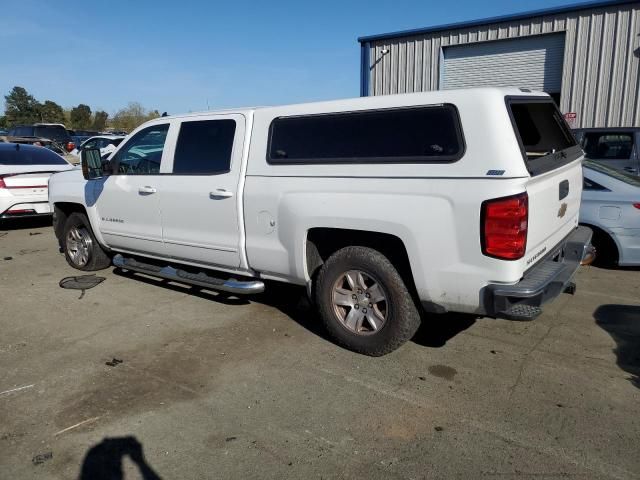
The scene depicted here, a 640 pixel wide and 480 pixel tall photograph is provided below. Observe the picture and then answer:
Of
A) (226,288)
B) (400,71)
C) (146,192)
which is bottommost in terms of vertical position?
(226,288)

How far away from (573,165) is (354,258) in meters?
2.05

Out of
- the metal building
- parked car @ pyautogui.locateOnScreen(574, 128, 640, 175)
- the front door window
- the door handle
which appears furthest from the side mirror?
the metal building

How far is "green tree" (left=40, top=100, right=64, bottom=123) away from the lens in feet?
250

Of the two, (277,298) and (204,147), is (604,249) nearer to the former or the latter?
(277,298)

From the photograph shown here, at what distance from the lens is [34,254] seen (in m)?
7.99

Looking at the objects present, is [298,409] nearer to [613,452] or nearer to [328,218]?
[328,218]

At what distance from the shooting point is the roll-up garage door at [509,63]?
44.7 ft

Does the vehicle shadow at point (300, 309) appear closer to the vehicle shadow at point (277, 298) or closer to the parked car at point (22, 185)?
the vehicle shadow at point (277, 298)

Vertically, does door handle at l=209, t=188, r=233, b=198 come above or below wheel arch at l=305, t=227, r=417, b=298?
above

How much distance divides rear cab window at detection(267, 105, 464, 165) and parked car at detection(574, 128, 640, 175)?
566 centimetres

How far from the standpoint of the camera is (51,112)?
77500 millimetres

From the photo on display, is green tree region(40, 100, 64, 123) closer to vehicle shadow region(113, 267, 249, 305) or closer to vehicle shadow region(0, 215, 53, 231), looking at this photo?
vehicle shadow region(0, 215, 53, 231)

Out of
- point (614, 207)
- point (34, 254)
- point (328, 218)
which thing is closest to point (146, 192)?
point (328, 218)

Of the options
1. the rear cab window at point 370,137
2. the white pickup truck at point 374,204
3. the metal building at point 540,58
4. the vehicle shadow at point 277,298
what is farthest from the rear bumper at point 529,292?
the metal building at point 540,58
